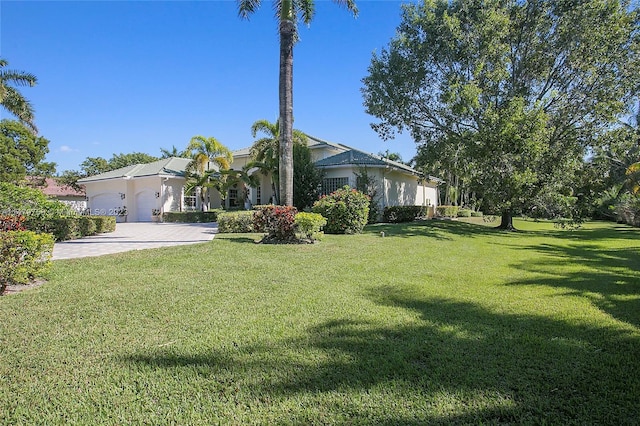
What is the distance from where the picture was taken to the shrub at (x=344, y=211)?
48.1 feet

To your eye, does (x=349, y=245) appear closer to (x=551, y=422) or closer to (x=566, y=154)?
(x=551, y=422)

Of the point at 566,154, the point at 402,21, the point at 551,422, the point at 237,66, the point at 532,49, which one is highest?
the point at 402,21

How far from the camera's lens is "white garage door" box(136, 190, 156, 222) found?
24.4 metres

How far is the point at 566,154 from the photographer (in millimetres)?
17703

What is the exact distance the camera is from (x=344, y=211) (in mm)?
14609

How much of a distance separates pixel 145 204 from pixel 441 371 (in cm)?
2580

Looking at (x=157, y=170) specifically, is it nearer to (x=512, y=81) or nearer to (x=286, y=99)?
(x=286, y=99)

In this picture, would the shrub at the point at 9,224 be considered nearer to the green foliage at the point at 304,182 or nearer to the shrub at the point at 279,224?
the shrub at the point at 279,224

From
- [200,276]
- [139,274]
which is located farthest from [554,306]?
[139,274]

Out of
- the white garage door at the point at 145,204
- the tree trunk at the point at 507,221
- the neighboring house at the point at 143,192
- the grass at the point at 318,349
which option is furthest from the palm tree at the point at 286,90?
the white garage door at the point at 145,204

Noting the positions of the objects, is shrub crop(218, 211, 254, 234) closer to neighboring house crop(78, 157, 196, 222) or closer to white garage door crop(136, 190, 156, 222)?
neighboring house crop(78, 157, 196, 222)

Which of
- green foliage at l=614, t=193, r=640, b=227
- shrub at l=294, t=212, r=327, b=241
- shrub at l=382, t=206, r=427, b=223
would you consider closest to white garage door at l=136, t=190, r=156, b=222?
shrub at l=382, t=206, r=427, b=223

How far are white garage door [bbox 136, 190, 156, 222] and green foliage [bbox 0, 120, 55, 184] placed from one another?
10.9m

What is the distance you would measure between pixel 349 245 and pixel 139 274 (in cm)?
635
